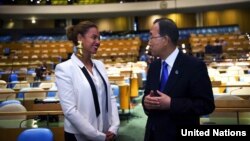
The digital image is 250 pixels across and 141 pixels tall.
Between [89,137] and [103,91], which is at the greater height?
[103,91]

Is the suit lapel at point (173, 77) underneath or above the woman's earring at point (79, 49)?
underneath

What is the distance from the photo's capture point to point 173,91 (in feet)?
6.27

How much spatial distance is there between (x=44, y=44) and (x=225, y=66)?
1400cm

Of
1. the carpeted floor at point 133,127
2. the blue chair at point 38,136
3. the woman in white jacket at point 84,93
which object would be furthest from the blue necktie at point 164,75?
the carpeted floor at point 133,127

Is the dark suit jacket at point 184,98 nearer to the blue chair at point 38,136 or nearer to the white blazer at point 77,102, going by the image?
the white blazer at point 77,102

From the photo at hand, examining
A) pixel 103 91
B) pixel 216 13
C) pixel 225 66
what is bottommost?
pixel 225 66

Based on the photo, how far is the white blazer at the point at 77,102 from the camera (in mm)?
2139

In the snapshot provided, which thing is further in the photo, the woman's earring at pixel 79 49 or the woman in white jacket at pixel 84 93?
the woman's earring at pixel 79 49

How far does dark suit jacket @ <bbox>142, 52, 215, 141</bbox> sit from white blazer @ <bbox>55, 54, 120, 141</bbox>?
1.41ft

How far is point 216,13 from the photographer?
26594 mm

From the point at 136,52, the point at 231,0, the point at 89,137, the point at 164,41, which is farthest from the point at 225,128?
the point at 231,0

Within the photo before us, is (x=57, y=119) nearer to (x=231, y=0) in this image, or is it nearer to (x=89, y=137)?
(x=89, y=137)

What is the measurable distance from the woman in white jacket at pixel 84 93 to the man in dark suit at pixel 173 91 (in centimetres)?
41

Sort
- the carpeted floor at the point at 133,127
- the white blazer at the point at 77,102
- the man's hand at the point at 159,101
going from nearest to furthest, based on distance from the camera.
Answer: the man's hand at the point at 159,101
the white blazer at the point at 77,102
the carpeted floor at the point at 133,127
